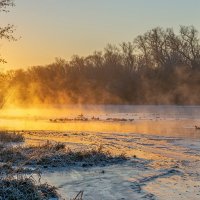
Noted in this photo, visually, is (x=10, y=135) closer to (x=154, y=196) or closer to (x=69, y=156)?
(x=69, y=156)

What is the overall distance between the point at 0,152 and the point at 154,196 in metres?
7.40

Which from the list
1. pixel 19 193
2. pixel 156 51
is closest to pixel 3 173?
pixel 19 193

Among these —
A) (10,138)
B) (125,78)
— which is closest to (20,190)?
(10,138)

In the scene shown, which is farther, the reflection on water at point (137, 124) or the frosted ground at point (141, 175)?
the reflection on water at point (137, 124)

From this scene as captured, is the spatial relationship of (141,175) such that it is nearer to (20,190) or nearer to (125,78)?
(20,190)

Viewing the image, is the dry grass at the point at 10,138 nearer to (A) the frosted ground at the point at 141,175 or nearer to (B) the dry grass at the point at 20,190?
(A) the frosted ground at the point at 141,175

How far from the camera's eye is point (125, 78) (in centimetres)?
8506

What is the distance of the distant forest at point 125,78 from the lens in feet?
250

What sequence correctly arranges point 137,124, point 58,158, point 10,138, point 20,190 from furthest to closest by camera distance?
point 137,124 → point 10,138 → point 58,158 → point 20,190

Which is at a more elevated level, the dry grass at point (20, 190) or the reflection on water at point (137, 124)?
the reflection on water at point (137, 124)

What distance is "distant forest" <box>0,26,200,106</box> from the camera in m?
76.2

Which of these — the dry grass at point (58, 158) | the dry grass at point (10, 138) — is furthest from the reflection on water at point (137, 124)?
the dry grass at point (58, 158)

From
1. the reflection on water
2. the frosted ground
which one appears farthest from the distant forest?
the frosted ground

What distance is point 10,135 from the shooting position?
24500 mm
